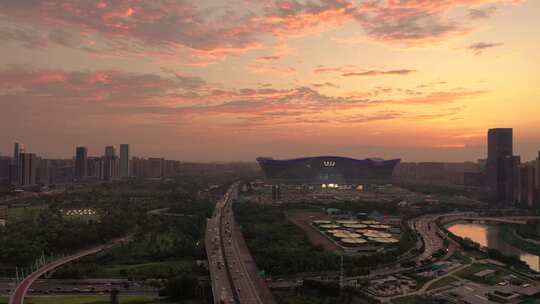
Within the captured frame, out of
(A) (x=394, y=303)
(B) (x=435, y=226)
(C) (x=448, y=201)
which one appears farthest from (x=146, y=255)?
(C) (x=448, y=201)

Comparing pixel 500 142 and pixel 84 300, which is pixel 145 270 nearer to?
pixel 84 300

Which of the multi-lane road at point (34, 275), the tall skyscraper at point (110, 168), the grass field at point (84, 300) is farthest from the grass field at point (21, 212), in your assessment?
the tall skyscraper at point (110, 168)

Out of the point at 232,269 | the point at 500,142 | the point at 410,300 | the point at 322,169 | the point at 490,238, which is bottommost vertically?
the point at 490,238

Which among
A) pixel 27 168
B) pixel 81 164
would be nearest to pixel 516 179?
pixel 27 168

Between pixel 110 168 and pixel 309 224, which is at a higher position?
pixel 110 168

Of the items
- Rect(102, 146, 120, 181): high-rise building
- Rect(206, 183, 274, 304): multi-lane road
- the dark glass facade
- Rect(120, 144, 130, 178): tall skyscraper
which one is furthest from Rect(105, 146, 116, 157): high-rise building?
Rect(206, 183, 274, 304): multi-lane road

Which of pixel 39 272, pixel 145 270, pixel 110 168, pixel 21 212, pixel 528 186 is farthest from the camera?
pixel 110 168

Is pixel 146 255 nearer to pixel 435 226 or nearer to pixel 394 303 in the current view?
pixel 394 303
